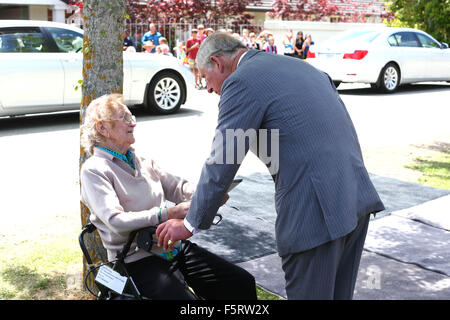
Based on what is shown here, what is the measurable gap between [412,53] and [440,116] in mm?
5135

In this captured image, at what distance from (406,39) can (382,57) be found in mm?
1558

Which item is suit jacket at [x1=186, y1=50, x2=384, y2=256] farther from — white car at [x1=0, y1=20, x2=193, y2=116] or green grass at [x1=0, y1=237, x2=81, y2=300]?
white car at [x1=0, y1=20, x2=193, y2=116]

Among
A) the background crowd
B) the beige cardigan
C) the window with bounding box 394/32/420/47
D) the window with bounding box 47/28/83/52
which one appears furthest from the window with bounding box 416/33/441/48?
the beige cardigan

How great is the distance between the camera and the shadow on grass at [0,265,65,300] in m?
3.89

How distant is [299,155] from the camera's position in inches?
99.3

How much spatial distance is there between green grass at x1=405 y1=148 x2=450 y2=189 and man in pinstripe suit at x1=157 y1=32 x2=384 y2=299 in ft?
15.3

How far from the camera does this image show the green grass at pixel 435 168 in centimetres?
706

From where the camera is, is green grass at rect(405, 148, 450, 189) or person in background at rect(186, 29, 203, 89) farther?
person in background at rect(186, 29, 203, 89)

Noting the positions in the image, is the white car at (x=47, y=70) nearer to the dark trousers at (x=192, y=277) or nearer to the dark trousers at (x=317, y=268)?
the dark trousers at (x=192, y=277)

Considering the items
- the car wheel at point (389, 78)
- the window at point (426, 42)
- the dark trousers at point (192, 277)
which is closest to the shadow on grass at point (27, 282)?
the dark trousers at point (192, 277)

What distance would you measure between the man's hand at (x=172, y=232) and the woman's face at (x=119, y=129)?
70 centimetres
